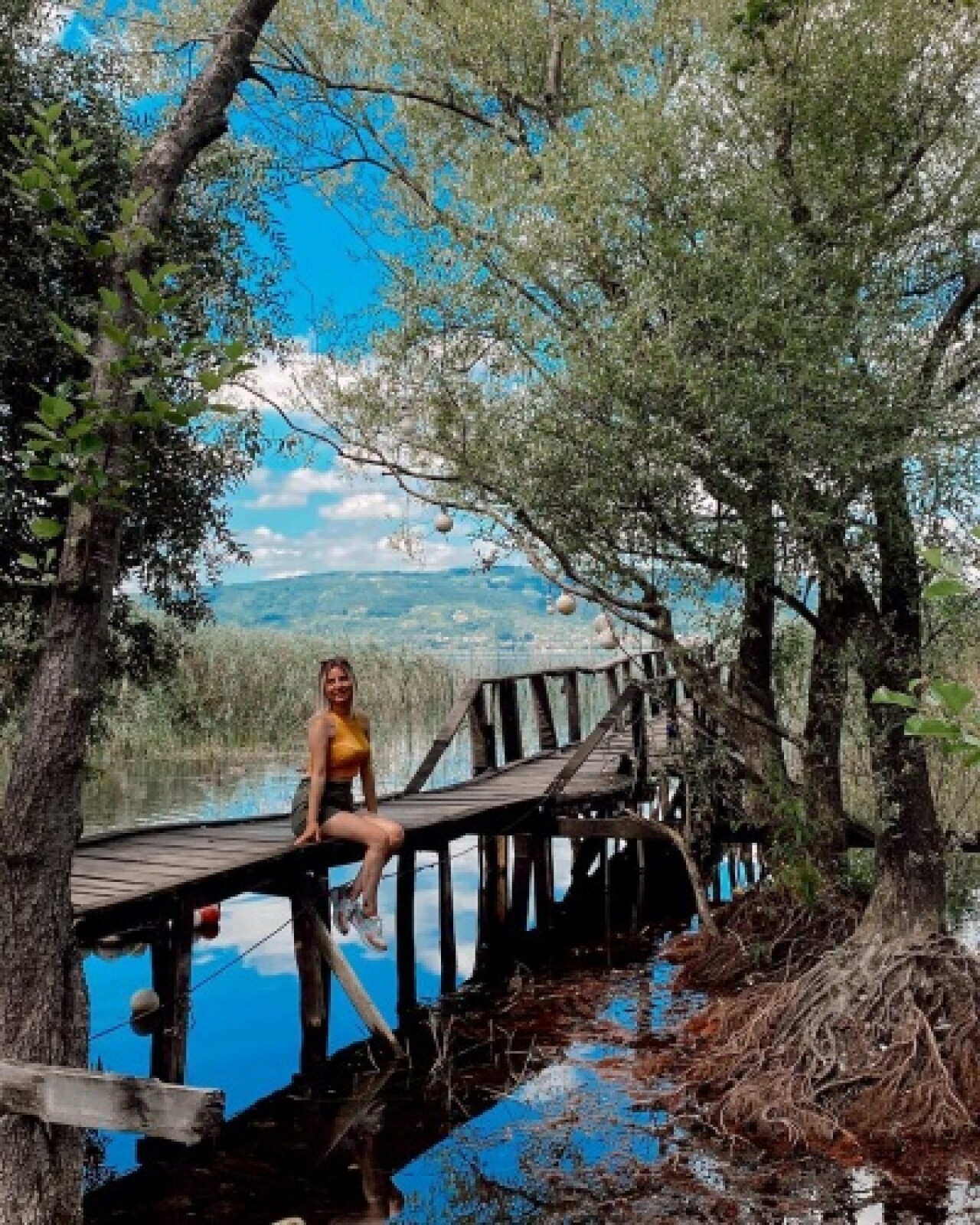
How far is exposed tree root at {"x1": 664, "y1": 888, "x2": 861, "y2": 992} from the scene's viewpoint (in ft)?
36.6

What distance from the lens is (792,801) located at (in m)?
10.9

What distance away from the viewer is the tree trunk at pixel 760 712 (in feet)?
34.5

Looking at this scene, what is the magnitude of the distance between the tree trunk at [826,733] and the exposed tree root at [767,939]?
1.46ft

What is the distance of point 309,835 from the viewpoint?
10.0 meters

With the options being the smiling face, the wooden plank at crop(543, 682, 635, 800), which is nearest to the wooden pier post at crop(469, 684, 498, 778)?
the wooden plank at crop(543, 682, 635, 800)

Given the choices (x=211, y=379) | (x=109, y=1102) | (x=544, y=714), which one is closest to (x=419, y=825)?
(x=109, y=1102)

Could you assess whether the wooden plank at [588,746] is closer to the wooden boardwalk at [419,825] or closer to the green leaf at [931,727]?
the wooden boardwalk at [419,825]

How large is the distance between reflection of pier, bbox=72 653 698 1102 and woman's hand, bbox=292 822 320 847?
73mm

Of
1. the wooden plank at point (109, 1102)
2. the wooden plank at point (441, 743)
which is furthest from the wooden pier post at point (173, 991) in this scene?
the wooden plank at point (441, 743)

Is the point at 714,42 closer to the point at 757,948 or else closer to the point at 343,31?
the point at 343,31

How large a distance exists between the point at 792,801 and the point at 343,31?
30.2ft

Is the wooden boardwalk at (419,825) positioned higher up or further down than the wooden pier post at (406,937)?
higher up

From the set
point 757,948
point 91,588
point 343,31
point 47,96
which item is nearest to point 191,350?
point 91,588

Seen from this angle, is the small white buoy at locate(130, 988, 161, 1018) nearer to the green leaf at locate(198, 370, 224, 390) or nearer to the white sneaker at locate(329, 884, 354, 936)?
the white sneaker at locate(329, 884, 354, 936)
